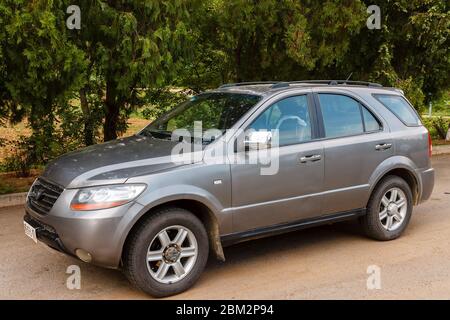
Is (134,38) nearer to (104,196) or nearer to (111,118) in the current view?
(111,118)

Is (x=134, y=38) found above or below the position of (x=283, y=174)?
above

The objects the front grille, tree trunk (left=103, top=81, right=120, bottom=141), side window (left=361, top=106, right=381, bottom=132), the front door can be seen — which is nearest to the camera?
the front grille

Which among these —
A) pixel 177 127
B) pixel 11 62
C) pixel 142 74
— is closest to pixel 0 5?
pixel 11 62

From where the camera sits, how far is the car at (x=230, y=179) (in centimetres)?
441

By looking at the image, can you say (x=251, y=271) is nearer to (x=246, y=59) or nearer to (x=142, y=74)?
(x=142, y=74)

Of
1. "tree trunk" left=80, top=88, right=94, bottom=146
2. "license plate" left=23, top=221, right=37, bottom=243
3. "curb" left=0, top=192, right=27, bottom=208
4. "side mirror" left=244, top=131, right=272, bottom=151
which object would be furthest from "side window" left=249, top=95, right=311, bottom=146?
"tree trunk" left=80, top=88, right=94, bottom=146

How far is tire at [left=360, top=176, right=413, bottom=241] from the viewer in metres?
5.96

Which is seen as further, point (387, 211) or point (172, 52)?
point (172, 52)

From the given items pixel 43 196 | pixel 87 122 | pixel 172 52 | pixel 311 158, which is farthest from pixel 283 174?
pixel 87 122

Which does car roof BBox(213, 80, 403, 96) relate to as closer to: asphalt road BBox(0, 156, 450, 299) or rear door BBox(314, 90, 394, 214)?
rear door BBox(314, 90, 394, 214)

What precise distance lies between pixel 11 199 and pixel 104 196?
3.97m

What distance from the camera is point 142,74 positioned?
772 centimetres

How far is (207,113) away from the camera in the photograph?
558 centimetres

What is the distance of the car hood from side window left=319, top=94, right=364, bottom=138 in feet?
5.34
